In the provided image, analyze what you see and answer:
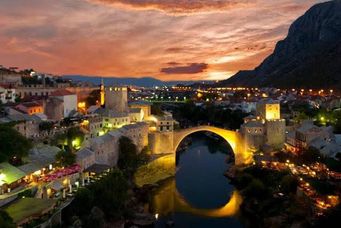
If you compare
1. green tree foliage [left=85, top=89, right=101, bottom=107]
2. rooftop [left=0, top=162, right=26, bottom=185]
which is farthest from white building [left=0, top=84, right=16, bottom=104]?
rooftop [left=0, top=162, right=26, bottom=185]

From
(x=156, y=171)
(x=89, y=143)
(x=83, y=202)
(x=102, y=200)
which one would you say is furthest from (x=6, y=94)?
(x=83, y=202)

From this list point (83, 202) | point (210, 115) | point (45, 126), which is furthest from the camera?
point (210, 115)

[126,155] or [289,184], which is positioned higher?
[126,155]

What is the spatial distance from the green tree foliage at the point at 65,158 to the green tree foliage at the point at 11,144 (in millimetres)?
1029

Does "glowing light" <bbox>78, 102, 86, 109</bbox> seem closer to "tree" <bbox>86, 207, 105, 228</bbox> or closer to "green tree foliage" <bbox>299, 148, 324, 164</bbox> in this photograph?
"green tree foliage" <bbox>299, 148, 324, 164</bbox>

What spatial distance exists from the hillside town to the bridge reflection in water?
2.31 m

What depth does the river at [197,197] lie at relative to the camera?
56.3 ft

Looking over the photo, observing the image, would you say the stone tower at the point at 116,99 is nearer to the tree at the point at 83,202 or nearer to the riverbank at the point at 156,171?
the riverbank at the point at 156,171

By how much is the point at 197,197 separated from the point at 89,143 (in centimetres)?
518

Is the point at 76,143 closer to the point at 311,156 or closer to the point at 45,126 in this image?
the point at 45,126

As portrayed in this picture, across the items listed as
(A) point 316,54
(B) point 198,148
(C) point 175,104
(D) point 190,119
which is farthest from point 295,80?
(B) point 198,148

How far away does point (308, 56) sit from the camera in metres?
64.1

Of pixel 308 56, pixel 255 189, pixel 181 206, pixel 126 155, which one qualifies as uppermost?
pixel 308 56

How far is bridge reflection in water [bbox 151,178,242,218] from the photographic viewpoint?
17906 millimetres
